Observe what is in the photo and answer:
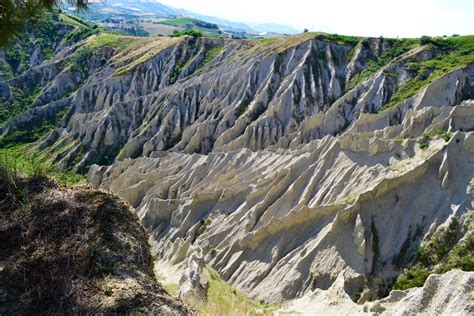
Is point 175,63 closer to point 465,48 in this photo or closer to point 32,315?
point 465,48

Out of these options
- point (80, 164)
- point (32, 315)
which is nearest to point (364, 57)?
point (80, 164)

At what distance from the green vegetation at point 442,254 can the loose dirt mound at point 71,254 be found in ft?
53.6

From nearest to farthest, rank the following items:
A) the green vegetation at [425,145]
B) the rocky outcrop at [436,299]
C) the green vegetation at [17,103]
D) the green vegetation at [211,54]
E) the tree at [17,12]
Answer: the tree at [17,12], the rocky outcrop at [436,299], the green vegetation at [425,145], the green vegetation at [211,54], the green vegetation at [17,103]

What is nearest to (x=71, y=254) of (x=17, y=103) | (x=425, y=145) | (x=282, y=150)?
(x=425, y=145)

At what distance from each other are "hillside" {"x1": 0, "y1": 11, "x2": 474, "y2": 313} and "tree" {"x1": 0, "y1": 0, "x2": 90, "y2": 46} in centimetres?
854

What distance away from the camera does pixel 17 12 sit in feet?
32.0

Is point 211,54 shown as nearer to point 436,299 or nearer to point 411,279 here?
point 411,279

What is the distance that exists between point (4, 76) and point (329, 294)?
8859 cm

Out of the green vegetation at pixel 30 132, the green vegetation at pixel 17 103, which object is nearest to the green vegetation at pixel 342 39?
the green vegetation at pixel 30 132

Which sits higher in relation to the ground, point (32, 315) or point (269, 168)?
point (32, 315)

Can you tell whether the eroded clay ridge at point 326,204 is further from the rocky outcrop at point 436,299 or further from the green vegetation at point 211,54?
the green vegetation at point 211,54

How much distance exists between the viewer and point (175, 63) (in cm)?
7450

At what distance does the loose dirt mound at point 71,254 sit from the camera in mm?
7527

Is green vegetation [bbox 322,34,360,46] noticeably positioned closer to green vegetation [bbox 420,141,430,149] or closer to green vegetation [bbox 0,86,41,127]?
green vegetation [bbox 420,141,430,149]
